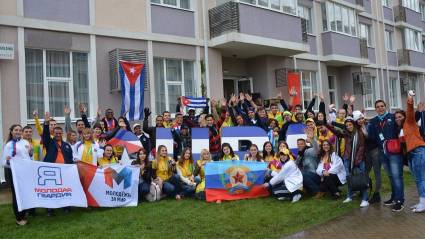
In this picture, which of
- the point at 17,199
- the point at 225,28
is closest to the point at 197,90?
the point at 225,28

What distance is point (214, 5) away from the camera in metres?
17.2

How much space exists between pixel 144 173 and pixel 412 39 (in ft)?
90.8

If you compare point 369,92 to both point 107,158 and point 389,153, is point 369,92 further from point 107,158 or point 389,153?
point 107,158

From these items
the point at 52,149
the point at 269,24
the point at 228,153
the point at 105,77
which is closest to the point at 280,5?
the point at 269,24

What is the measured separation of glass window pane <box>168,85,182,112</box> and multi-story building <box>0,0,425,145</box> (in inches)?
1.4

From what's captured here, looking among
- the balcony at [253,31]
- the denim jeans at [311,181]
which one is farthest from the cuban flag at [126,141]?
the balcony at [253,31]

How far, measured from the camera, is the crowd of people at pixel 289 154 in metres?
8.14

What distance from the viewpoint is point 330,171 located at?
30.2 ft

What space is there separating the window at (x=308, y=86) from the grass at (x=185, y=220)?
41.7ft

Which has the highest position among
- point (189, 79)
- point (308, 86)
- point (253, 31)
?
point (253, 31)

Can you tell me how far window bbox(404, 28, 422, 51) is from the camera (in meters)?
30.5

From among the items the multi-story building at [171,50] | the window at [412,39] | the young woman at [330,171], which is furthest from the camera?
the window at [412,39]

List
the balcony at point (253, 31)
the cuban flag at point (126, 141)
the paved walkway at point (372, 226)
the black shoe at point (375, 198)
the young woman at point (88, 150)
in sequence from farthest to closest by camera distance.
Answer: the balcony at point (253, 31) → the cuban flag at point (126, 141) → the young woman at point (88, 150) → the black shoe at point (375, 198) → the paved walkway at point (372, 226)

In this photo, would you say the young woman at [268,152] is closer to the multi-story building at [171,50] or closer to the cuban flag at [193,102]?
the cuban flag at [193,102]
